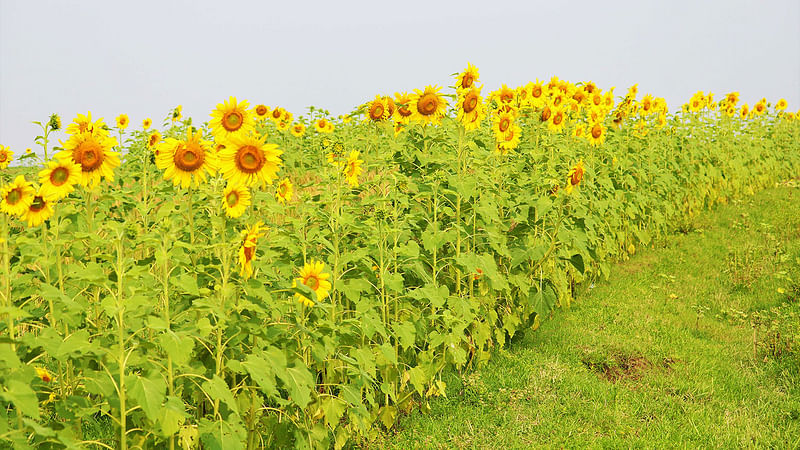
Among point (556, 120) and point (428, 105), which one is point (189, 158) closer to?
point (428, 105)

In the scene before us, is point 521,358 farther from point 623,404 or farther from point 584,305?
point 584,305

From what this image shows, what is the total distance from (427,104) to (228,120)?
5.95 ft

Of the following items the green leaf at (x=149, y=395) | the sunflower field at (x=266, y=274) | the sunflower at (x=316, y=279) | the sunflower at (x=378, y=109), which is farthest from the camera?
the sunflower at (x=378, y=109)

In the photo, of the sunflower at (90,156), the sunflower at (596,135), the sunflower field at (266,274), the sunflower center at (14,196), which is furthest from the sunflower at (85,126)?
the sunflower at (596,135)

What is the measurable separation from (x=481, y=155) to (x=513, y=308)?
4.28 ft

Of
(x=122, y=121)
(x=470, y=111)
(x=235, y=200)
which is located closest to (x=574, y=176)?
(x=470, y=111)

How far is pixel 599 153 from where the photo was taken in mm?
7715

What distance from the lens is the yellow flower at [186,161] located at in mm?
3086

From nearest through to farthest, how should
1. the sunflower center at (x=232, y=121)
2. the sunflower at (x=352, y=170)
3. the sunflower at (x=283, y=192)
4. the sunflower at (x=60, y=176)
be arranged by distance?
the sunflower at (x=60, y=176), the sunflower center at (x=232, y=121), the sunflower at (x=352, y=170), the sunflower at (x=283, y=192)

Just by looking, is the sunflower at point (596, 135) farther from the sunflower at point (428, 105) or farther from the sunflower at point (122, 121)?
the sunflower at point (122, 121)

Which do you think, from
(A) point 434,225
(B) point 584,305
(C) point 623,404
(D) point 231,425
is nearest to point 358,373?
(D) point 231,425

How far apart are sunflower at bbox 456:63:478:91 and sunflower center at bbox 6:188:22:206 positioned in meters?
3.16

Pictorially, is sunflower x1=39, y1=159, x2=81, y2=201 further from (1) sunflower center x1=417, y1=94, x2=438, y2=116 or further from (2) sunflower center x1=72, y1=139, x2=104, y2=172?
(1) sunflower center x1=417, y1=94, x2=438, y2=116

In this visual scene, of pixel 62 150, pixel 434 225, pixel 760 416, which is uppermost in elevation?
pixel 62 150
